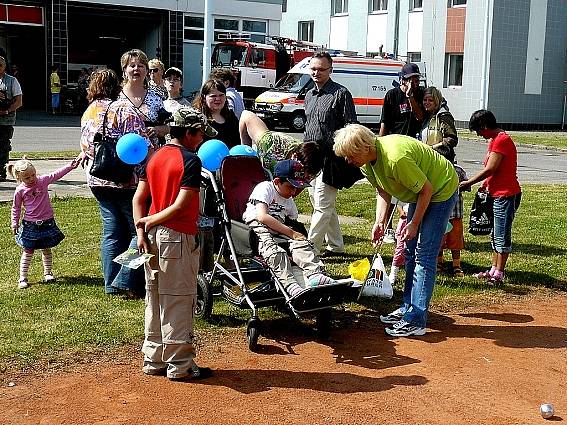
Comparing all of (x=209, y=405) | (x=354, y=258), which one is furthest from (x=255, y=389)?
(x=354, y=258)

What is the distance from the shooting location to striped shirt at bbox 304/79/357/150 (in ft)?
26.0

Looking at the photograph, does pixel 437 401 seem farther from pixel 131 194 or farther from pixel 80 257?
pixel 80 257

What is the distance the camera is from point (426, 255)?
6.24 m

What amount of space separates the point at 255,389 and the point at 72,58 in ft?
123

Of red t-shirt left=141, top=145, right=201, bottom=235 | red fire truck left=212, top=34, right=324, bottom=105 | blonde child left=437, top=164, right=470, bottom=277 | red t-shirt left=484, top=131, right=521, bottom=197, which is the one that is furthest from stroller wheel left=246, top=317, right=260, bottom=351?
red fire truck left=212, top=34, right=324, bottom=105

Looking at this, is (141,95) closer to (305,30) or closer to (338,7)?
(338,7)

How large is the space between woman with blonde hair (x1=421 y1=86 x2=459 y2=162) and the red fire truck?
23748mm

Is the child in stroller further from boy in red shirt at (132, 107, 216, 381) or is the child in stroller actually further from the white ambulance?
the white ambulance

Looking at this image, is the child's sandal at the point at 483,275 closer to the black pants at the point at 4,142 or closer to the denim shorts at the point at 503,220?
the denim shorts at the point at 503,220

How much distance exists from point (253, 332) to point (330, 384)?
828 millimetres

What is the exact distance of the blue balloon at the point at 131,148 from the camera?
5.90m

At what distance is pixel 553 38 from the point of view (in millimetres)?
36781

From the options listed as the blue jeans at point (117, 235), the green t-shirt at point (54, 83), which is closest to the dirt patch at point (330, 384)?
the blue jeans at point (117, 235)

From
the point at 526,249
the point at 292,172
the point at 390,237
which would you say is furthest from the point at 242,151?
the point at 526,249
